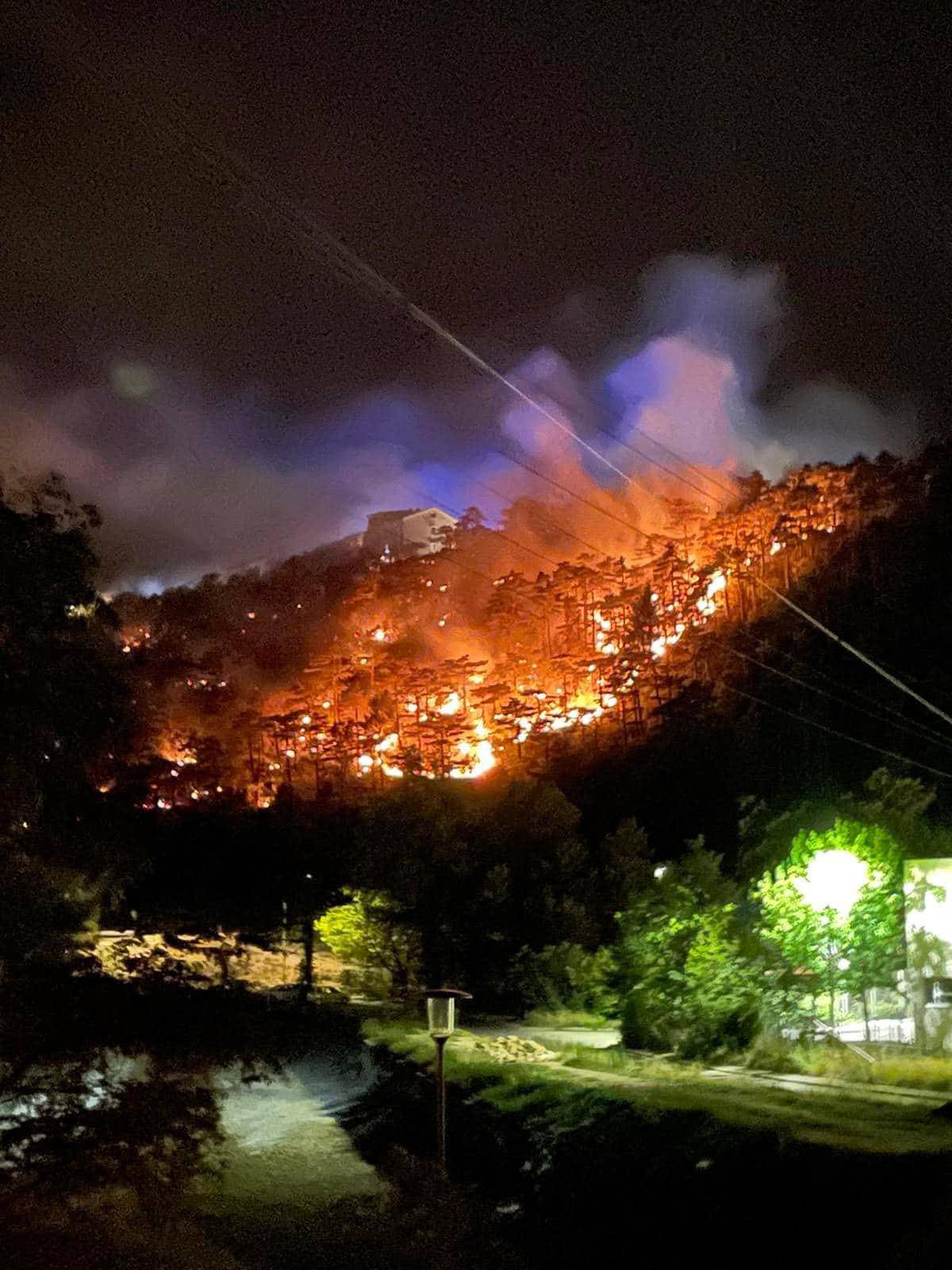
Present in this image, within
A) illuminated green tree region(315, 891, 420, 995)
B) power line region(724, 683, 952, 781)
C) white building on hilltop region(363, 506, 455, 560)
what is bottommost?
illuminated green tree region(315, 891, 420, 995)

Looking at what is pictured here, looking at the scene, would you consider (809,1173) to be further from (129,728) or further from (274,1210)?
(129,728)

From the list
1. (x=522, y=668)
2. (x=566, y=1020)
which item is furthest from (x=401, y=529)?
(x=566, y=1020)

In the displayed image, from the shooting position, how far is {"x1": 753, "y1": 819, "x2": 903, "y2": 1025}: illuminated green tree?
10430 millimetres

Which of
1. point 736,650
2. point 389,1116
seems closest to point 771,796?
point 736,650

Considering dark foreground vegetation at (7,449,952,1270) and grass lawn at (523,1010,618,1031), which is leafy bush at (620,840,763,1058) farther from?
grass lawn at (523,1010,618,1031)

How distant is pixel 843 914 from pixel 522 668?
19560mm

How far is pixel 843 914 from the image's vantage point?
10477mm

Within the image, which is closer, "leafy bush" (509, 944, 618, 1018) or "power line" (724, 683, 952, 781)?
"leafy bush" (509, 944, 618, 1018)

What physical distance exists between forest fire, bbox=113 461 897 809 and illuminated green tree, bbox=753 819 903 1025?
435 inches

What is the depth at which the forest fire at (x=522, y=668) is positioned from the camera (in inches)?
1046

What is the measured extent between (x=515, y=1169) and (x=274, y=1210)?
6.15 feet

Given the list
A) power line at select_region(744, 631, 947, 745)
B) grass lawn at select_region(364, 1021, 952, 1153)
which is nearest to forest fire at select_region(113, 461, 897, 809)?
power line at select_region(744, 631, 947, 745)

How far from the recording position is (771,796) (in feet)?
66.5

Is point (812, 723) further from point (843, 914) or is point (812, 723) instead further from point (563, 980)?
point (843, 914)
